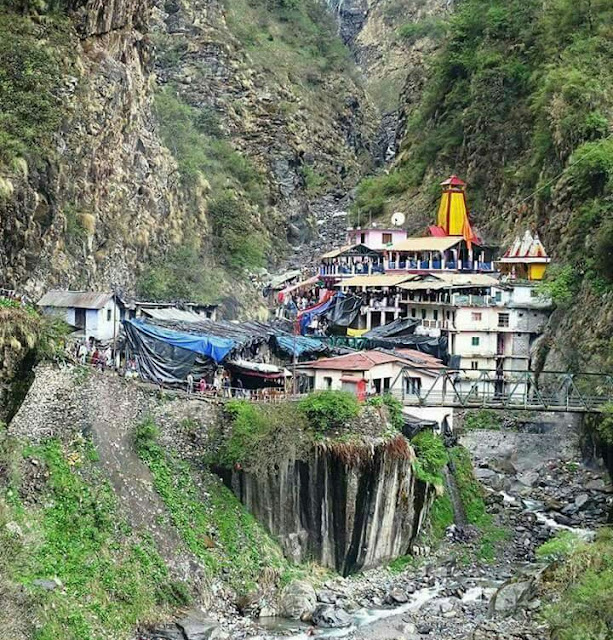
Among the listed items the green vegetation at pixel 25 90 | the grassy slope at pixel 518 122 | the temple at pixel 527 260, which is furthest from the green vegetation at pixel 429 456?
the temple at pixel 527 260

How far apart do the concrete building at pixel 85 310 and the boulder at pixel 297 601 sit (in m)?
13.6

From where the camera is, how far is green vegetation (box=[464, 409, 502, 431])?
5219cm

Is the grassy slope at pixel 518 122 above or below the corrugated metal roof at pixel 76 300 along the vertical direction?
above

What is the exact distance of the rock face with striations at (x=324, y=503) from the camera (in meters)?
34.5

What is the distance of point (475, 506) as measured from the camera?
4038 centimetres

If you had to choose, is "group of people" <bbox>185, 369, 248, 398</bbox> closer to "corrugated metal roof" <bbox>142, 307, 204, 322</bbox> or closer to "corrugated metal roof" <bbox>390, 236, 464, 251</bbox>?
"corrugated metal roof" <bbox>142, 307, 204, 322</bbox>

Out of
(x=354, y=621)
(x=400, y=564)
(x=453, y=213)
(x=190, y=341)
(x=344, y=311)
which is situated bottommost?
(x=354, y=621)

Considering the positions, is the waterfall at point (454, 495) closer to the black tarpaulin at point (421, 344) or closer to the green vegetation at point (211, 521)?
the green vegetation at point (211, 521)

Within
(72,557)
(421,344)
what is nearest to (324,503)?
(72,557)

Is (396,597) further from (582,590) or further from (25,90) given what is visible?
(25,90)

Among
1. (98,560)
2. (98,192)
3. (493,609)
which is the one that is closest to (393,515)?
(493,609)

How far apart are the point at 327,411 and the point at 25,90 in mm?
18346

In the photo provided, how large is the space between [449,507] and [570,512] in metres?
4.76

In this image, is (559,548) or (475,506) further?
(475,506)
